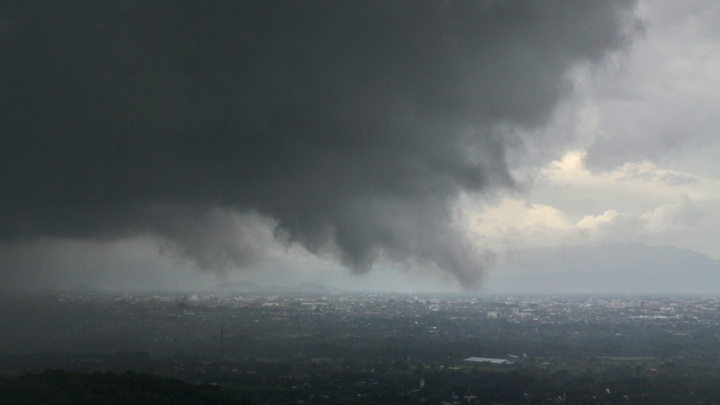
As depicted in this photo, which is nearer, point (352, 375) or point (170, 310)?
point (352, 375)

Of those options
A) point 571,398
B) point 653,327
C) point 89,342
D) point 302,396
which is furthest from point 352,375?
point 653,327

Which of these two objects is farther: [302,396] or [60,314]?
[60,314]

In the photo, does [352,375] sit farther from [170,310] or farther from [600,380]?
[170,310]

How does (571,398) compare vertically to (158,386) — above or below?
below

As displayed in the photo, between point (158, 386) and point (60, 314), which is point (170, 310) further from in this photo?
point (158, 386)

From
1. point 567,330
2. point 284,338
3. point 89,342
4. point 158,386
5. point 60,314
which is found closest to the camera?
point 158,386

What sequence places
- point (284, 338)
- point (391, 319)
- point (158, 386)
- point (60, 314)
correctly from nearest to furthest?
point (158, 386) < point (60, 314) < point (284, 338) < point (391, 319)

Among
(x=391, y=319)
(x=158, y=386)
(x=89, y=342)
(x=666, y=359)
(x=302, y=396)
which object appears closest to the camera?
(x=158, y=386)

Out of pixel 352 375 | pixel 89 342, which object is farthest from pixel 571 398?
pixel 89 342

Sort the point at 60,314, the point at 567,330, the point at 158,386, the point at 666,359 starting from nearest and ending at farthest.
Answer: the point at 158,386 < the point at 666,359 < the point at 60,314 < the point at 567,330
